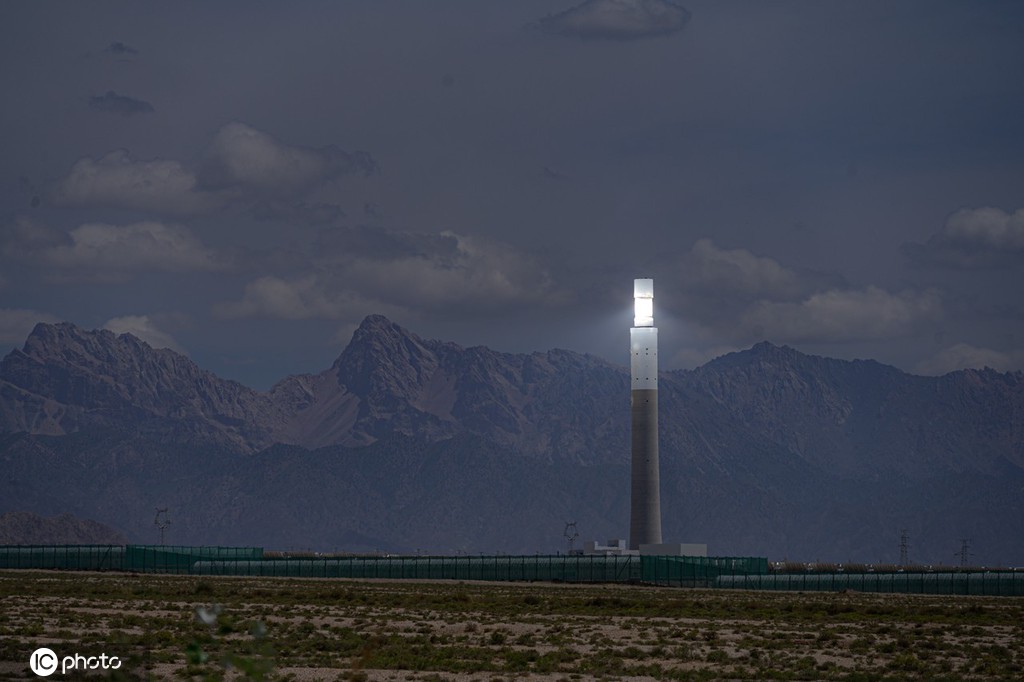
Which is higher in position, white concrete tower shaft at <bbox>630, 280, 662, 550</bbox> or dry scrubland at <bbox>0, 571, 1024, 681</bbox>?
white concrete tower shaft at <bbox>630, 280, 662, 550</bbox>

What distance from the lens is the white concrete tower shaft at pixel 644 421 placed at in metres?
181

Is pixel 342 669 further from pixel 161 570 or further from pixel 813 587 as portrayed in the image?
pixel 161 570

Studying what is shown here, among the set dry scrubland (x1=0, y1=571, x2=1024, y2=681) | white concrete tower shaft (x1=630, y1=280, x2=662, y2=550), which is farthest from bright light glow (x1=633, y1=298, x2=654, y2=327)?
dry scrubland (x1=0, y1=571, x2=1024, y2=681)

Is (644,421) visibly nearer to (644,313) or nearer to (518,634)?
(644,313)

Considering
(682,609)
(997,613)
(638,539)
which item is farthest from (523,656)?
(638,539)

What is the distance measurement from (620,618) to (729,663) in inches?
914

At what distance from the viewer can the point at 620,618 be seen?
78.4 meters

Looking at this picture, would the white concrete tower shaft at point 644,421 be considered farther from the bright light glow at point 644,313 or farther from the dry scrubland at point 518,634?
the dry scrubland at point 518,634

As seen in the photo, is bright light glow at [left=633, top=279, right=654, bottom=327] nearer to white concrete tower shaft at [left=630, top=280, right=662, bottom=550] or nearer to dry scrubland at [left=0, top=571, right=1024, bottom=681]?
white concrete tower shaft at [left=630, top=280, right=662, bottom=550]

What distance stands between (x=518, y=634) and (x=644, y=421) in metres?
116

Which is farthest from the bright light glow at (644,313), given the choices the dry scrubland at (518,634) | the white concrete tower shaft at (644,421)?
the dry scrubland at (518,634)

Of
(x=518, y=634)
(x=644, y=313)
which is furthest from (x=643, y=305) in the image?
(x=518, y=634)

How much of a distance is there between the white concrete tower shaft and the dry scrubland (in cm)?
7981

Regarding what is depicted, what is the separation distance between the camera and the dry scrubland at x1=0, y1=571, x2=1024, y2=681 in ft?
171
